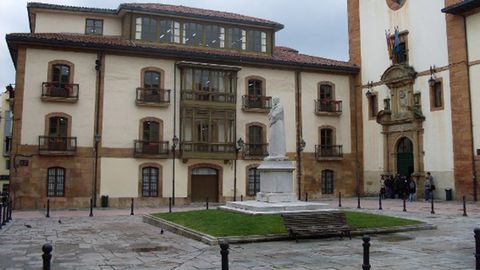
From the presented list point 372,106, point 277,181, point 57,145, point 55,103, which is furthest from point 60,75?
point 372,106

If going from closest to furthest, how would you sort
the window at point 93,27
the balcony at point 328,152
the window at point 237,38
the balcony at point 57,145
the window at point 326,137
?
1. the balcony at point 57,145
2. the window at point 93,27
3. the window at point 237,38
4. the balcony at point 328,152
5. the window at point 326,137

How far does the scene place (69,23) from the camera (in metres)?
32.2

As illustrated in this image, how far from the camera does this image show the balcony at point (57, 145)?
27547mm

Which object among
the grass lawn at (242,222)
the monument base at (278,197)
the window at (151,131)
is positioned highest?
the window at (151,131)

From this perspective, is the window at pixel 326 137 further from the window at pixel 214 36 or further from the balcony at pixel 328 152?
the window at pixel 214 36

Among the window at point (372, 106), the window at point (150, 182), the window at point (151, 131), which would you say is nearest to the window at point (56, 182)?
the window at point (150, 182)

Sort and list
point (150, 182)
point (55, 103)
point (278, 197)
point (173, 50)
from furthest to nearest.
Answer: point (173, 50) → point (150, 182) → point (55, 103) → point (278, 197)

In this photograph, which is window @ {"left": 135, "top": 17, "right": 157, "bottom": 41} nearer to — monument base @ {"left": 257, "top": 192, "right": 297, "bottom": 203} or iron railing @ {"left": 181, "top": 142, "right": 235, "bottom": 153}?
iron railing @ {"left": 181, "top": 142, "right": 235, "bottom": 153}

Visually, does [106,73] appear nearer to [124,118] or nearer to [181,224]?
[124,118]

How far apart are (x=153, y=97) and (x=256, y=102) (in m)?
6.84

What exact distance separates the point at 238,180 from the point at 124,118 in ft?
26.6

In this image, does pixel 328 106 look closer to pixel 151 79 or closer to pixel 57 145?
pixel 151 79

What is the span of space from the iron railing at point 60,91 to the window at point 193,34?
7.76m

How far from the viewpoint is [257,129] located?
33.1 metres
